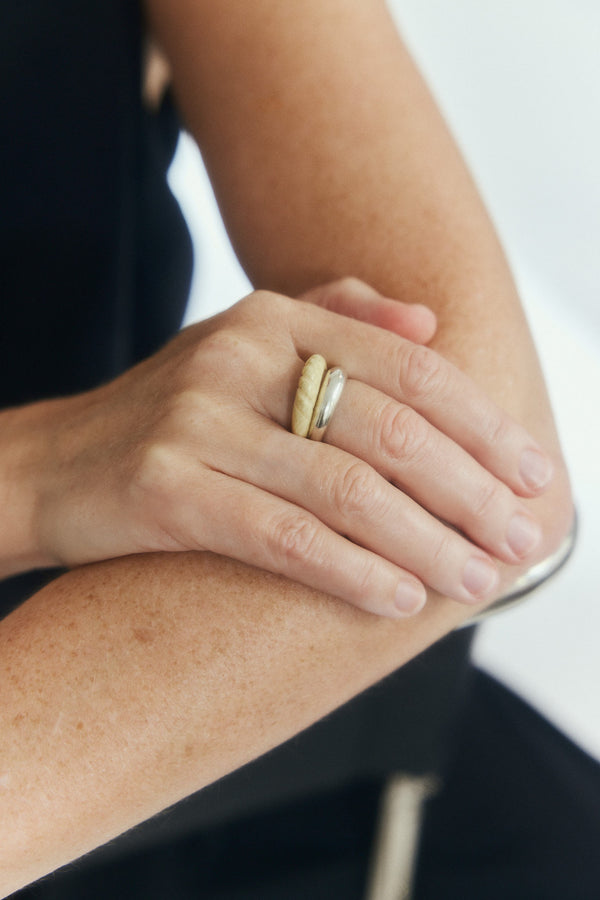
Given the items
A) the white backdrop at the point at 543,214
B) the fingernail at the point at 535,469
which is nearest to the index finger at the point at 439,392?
the fingernail at the point at 535,469

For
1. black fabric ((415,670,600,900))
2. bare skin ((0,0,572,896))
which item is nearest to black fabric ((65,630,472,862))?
bare skin ((0,0,572,896))

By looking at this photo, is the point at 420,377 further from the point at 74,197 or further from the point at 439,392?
the point at 74,197

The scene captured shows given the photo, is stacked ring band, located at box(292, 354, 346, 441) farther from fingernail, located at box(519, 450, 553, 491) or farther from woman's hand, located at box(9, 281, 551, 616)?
fingernail, located at box(519, 450, 553, 491)

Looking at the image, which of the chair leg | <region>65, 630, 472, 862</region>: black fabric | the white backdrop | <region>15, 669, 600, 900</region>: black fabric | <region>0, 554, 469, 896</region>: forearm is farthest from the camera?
the white backdrop

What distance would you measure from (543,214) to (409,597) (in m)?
1.50

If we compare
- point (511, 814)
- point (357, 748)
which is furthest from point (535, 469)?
point (511, 814)

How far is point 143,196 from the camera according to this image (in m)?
1.22

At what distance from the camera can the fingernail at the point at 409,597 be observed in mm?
711

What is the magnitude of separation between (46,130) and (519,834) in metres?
1.47

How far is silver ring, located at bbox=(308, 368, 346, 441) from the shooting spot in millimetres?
733

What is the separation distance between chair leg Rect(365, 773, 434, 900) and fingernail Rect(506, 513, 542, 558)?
1.85 feet

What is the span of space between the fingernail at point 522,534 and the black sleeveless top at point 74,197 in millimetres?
636

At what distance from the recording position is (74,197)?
1.15m

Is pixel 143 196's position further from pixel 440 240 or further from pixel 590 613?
pixel 590 613
